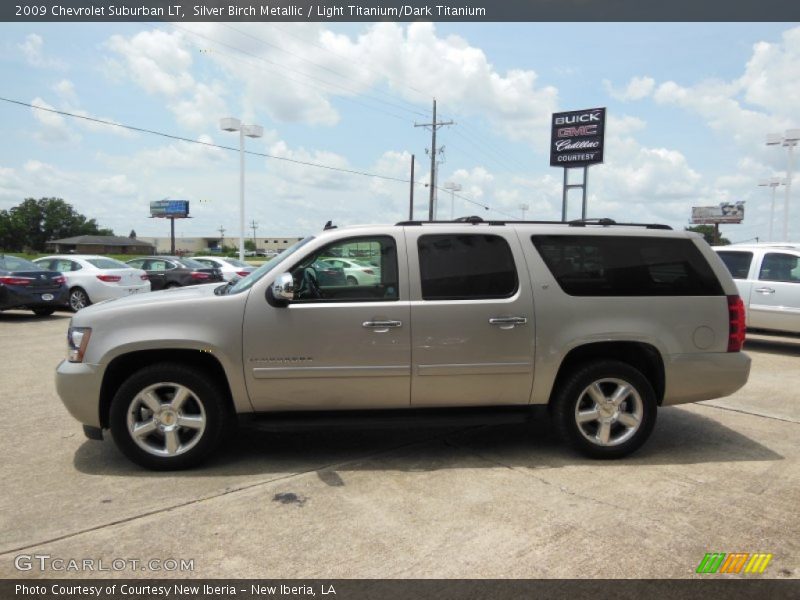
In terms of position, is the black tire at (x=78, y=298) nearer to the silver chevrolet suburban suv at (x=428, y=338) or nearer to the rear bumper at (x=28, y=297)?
the rear bumper at (x=28, y=297)

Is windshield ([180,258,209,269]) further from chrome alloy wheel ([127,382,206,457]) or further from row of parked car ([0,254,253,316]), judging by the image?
chrome alloy wheel ([127,382,206,457])

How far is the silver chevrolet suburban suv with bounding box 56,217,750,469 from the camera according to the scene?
13.7 ft

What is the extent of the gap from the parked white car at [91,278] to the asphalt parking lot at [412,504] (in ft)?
31.9

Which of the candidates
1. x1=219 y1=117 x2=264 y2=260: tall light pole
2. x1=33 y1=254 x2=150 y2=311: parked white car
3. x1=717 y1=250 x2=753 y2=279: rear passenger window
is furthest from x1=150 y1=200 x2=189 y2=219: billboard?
x1=717 y1=250 x2=753 y2=279: rear passenger window

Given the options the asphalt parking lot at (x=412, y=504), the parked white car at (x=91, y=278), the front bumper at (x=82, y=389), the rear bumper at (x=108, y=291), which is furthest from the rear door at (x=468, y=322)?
the parked white car at (x=91, y=278)

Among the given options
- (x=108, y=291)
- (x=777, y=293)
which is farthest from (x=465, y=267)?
(x=108, y=291)

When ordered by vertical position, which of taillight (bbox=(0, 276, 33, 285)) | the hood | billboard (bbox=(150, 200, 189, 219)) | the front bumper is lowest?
the front bumper

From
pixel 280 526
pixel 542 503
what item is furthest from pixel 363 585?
pixel 542 503

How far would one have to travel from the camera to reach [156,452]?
4211 mm

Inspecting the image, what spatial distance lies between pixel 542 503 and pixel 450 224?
2.14m

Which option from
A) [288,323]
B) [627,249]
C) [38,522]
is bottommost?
[38,522]

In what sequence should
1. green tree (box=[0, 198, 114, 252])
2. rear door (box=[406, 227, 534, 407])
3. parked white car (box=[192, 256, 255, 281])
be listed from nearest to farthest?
rear door (box=[406, 227, 534, 407]), parked white car (box=[192, 256, 255, 281]), green tree (box=[0, 198, 114, 252])

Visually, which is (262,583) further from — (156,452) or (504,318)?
(504,318)

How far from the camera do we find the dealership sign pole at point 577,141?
32938 millimetres
